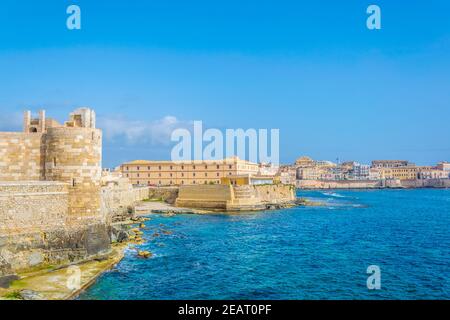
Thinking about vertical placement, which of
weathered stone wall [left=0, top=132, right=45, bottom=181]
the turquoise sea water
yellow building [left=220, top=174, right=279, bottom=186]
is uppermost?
weathered stone wall [left=0, top=132, right=45, bottom=181]

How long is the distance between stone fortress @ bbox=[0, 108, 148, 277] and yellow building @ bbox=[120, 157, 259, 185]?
5864 centimetres

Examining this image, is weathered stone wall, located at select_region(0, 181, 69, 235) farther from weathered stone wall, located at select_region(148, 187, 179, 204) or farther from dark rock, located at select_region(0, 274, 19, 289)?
weathered stone wall, located at select_region(148, 187, 179, 204)

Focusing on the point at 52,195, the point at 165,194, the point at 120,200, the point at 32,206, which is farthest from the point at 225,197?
the point at 32,206

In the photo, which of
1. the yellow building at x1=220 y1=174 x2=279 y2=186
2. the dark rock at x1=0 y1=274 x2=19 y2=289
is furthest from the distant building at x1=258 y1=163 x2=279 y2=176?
the dark rock at x1=0 y1=274 x2=19 y2=289

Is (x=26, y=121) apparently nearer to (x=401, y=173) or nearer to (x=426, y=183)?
(x=426, y=183)

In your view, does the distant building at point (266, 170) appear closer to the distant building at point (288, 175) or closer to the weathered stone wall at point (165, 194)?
the distant building at point (288, 175)

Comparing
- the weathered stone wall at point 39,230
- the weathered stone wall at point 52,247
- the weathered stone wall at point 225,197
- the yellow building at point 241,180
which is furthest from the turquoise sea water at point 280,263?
the yellow building at point 241,180

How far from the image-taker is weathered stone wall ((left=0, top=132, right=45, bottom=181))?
70.0 feet

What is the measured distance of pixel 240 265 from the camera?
2294 centimetres

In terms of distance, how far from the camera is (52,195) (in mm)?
19609

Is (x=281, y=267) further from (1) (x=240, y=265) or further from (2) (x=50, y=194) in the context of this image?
(2) (x=50, y=194)

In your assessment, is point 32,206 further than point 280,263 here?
No

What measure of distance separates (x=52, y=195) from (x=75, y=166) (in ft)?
6.26
